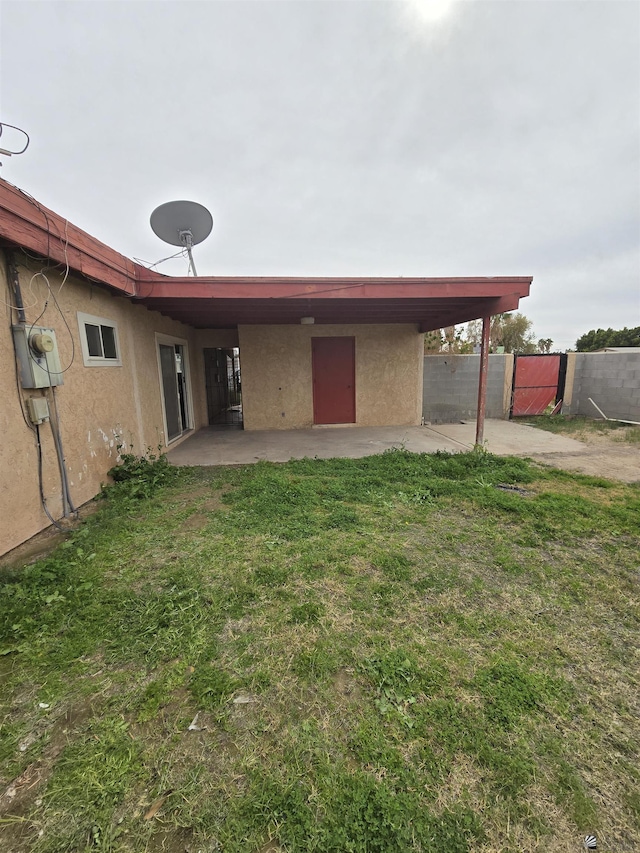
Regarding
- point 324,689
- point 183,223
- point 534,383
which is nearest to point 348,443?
point 183,223

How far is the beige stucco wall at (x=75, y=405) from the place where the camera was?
10.1 feet

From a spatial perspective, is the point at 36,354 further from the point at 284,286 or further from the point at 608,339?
the point at 608,339

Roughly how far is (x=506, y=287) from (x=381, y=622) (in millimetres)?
5199

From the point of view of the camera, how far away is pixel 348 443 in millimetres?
7285

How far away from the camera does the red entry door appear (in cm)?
879

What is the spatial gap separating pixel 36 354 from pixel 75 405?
84cm

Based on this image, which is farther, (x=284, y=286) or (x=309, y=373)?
(x=309, y=373)

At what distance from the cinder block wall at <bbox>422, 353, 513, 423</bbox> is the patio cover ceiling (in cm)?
315

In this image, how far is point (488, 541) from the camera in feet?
10.7

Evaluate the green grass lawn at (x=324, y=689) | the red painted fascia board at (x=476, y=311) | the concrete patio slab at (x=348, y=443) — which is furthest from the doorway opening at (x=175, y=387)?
the red painted fascia board at (x=476, y=311)

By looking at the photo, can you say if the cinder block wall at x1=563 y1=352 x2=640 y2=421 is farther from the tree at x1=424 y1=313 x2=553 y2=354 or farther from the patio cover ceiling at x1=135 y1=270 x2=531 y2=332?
the patio cover ceiling at x1=135 y1=270 x2=531 y2=332

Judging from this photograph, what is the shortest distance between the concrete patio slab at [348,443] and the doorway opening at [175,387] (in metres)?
0.41

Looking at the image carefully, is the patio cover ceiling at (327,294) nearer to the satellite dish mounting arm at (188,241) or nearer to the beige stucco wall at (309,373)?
the satellite dish mounting arm at (188,241)

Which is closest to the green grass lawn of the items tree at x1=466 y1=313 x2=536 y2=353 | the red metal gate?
the red metal gate
